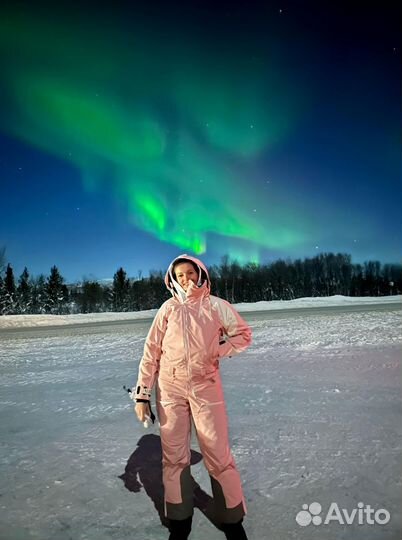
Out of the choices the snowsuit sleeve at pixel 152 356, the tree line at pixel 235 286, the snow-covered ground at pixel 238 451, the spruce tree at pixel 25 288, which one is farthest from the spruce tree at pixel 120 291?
the snowsuit sleeve at pixel 152 356

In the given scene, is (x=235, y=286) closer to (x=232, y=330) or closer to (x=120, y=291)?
(x=120, y=291)

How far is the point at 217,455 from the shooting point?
243cm

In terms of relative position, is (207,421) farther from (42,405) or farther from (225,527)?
(42,405)

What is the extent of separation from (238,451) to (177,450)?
1296 millimetres

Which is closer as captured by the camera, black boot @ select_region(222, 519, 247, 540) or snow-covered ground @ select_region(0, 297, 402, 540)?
black boot @ select_region(222, 519, 247, 540)

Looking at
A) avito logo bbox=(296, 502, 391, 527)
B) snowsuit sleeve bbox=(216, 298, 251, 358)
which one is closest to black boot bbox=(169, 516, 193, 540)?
avito logo bbox=(296, 502, 391, 527)

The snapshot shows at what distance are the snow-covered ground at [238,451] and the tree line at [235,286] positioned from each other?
160 ft

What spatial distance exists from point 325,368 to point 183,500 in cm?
509

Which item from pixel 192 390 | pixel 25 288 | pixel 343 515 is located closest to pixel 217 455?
pixel 192 390

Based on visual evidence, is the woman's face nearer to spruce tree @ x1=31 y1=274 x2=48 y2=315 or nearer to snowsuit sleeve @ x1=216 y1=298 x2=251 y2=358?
snowsuit sleeve @ x1=216 y1=298 x2=251 y2=358

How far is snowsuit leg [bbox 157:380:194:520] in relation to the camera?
2.46 meters

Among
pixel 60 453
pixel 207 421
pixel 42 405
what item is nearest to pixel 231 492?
pixel 207 421

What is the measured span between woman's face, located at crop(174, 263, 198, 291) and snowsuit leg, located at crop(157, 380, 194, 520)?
75 centimetres

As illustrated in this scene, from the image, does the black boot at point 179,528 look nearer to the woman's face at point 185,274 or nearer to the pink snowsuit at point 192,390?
the pink snowsuit at point 192,390
